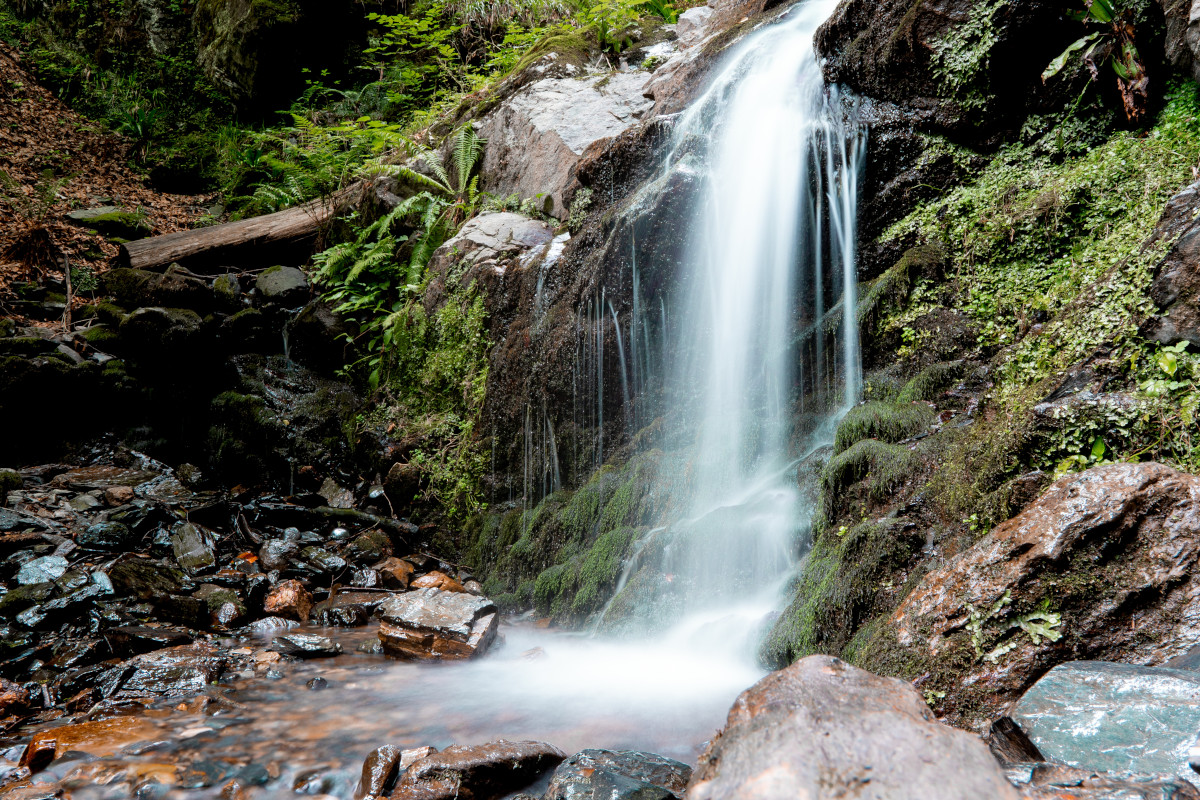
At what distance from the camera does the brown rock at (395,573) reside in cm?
631

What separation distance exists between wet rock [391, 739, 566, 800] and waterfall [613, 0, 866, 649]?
1.92 m

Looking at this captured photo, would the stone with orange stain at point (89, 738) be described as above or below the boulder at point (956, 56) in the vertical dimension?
below

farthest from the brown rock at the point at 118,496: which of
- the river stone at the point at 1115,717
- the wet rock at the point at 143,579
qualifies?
the river stone at the point at 1115,717

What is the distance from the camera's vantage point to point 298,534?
A: 7.15 m

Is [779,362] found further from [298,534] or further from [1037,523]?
[298,534]

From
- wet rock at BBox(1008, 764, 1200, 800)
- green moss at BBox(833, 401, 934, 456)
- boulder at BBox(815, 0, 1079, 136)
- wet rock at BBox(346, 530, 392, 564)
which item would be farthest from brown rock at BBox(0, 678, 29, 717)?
boulder at BBox(815, 0, 1079, 136)

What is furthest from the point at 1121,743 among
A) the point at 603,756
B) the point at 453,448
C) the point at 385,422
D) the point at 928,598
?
the point at 385,422

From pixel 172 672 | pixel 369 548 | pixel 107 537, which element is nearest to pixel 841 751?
pixel 172 672

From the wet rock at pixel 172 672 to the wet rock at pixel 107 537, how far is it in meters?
2.45

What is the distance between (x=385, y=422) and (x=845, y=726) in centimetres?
782

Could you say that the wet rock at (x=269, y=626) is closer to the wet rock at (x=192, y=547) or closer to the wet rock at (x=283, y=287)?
the wet rock at (x=192, y=547)

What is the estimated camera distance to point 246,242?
11070mm

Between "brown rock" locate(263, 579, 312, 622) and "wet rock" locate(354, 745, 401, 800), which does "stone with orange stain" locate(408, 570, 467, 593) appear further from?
"wet rock" locate(354, 745, 401, 800)

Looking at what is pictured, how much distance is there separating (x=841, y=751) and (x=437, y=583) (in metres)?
5.26
